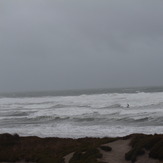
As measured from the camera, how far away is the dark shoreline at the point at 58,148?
483 inches

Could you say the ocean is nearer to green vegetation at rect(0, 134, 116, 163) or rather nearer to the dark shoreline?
green vegetation at rect(0, 134, 116, 163)

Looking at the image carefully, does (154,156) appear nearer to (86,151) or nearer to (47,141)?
(86,151)

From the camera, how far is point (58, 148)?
16234 mm

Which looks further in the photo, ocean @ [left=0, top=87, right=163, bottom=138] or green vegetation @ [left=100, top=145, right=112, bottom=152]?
ocean @ [left=0, top=87, right=163, bottom=138]

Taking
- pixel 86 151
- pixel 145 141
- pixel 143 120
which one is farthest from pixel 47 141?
pixel 143 120

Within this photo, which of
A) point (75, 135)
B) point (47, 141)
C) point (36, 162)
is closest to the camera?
point (36, 162)

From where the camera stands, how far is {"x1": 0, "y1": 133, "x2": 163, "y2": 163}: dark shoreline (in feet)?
40.2

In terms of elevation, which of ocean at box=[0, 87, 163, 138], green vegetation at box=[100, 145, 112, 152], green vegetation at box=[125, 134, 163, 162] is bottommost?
ocean at box=[0, 87, 163, 138]

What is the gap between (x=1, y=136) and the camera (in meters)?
17.9

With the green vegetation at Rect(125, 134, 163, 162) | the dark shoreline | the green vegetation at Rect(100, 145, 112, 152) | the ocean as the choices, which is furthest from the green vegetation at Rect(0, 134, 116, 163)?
the ocean

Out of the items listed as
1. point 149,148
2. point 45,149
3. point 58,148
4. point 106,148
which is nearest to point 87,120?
point 58,148

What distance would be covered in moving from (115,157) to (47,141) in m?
6.94

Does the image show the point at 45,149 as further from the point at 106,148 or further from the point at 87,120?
the point at 87,120

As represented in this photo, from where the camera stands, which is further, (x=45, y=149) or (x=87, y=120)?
(x=87, y=120)
